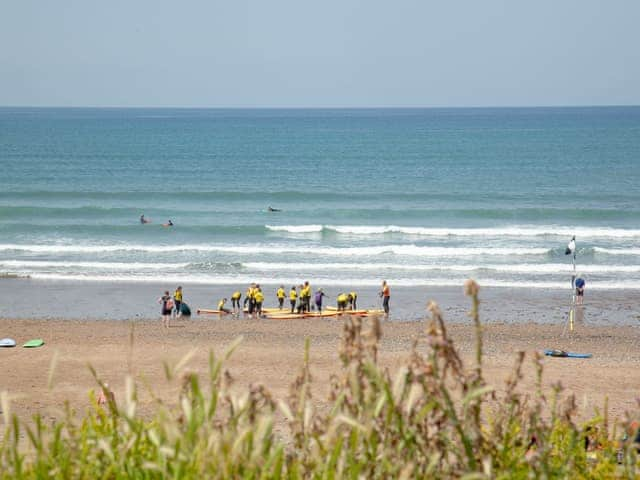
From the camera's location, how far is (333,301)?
27.7m

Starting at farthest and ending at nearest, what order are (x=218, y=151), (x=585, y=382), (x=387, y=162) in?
(x=218, y=151) → (x=387, y=162) → (x=585, y=382)

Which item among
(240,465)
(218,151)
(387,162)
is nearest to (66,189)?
(387,162)

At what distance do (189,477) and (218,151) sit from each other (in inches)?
3704

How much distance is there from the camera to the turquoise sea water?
108 ft

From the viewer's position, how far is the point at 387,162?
3167 inches

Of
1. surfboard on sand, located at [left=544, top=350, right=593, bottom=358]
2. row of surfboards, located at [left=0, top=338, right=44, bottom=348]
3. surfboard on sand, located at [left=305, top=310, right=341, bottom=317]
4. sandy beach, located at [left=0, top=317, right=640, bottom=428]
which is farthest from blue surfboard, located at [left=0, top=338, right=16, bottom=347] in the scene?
surfboard on sand, located at [left=544, top=350, right=593, bottom=358]

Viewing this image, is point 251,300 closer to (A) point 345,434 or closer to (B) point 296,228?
(B) point 296,228

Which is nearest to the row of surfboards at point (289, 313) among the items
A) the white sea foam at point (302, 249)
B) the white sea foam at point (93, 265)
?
the white sea foam at point (93, 265)

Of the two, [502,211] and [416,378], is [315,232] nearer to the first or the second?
[502,211]

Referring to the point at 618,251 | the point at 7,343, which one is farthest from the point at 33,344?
the point at 618,251

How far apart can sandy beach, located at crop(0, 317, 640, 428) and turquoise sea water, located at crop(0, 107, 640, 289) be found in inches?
265

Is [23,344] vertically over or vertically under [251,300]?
under

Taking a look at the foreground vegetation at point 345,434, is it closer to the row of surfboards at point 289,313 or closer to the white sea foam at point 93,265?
the row of surfboards at point 289,313

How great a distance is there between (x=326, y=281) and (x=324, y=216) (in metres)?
16.1
